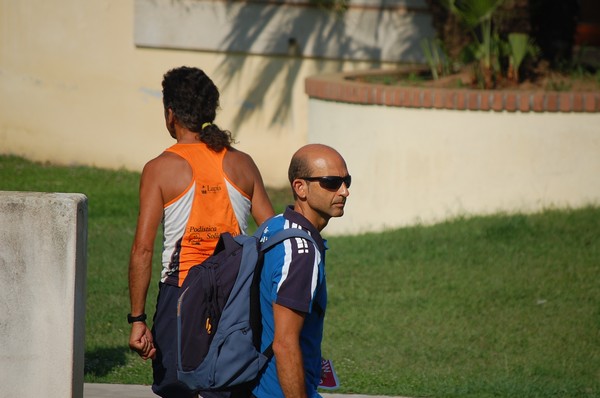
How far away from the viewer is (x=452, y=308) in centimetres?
718

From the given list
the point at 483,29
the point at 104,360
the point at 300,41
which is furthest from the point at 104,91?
the point at 104,360

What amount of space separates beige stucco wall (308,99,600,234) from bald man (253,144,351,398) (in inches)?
219

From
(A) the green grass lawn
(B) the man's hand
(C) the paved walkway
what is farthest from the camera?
(A) the green grass lawn

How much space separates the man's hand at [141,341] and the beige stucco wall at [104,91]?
802cm

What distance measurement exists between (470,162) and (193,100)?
191 inches

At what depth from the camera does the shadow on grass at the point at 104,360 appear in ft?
20.2

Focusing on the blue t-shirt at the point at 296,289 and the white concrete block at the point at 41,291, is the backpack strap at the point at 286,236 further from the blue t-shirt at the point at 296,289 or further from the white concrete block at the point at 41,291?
the white concrete block at the point at 41,291

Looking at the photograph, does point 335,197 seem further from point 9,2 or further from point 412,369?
point 9,2

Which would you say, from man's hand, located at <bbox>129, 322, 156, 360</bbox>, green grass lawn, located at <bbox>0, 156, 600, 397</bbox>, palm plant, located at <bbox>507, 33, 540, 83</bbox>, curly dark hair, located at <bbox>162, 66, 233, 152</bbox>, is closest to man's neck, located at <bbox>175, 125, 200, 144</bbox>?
curly dark hair, located at <bbox>162, 66, 233, 152</bbox>

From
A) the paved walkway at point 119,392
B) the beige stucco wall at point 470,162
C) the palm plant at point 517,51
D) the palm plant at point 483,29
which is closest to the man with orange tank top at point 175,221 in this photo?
the paved walkway at point 119,392

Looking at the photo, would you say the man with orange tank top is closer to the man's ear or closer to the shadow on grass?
the man's ear

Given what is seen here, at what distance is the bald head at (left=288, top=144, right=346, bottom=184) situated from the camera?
3508 millimetres

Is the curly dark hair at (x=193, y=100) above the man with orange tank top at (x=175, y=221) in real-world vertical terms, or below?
above

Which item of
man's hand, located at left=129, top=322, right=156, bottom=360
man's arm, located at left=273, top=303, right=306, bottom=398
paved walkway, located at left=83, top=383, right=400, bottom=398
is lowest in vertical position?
paved walkway, located at left=83, top=383, right=400, bottom=398
